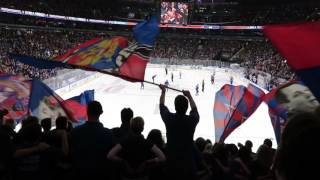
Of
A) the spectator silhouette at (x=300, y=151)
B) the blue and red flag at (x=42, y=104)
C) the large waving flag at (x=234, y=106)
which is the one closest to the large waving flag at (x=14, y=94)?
the blue and red flag at (x=42, y=104)

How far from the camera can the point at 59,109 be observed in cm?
660

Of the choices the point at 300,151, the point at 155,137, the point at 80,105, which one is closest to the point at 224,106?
the point at 80,105

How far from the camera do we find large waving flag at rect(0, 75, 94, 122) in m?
6.56

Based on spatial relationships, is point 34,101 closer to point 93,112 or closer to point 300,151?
point 93,112

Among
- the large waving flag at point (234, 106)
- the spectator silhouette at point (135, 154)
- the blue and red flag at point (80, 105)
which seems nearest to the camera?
the spectator silhouette at point (135, 154)

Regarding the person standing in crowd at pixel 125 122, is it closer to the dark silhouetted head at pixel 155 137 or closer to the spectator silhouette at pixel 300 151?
the dark silhouetted head at pixel 155 137

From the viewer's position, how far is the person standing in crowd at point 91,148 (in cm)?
403

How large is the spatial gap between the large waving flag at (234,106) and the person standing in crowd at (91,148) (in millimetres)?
3716

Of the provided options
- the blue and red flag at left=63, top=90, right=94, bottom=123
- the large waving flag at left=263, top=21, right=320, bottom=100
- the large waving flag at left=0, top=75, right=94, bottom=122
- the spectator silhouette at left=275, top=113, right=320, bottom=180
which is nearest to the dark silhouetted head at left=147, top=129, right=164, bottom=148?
the large waving flag at left=263, top=21, right=320, bottom=100

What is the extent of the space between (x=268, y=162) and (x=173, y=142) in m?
1.01

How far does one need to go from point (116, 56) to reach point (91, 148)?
10.8ft

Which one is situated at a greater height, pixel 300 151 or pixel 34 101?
pixel 300 151

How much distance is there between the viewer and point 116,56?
7113mm

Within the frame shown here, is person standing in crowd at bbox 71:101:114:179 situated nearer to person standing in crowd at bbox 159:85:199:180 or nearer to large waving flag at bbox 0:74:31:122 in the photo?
person standing in crowd at bbox 159:85:199:180
